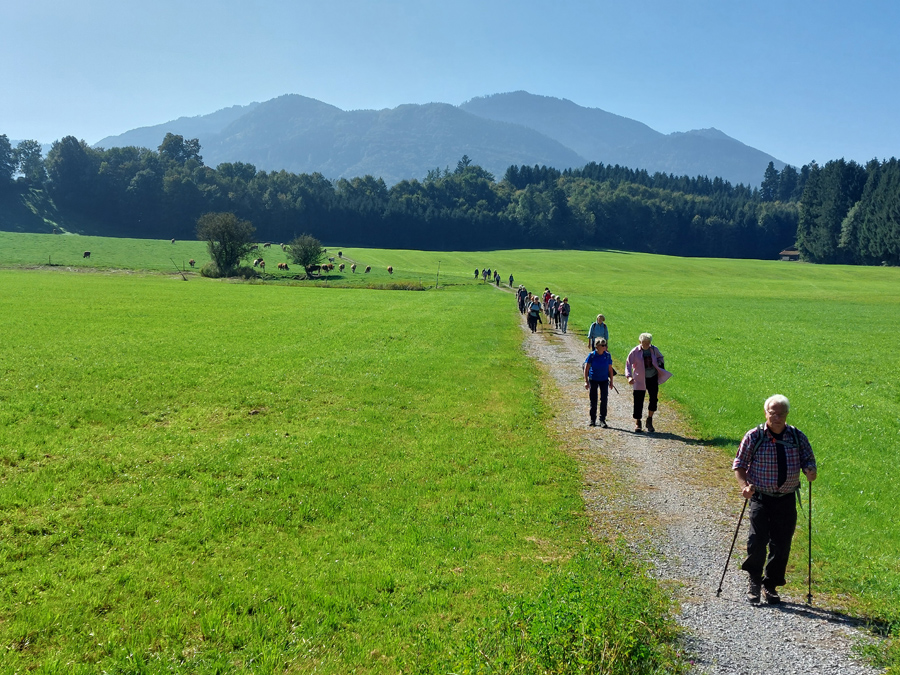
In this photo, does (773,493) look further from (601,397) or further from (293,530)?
(601,397)

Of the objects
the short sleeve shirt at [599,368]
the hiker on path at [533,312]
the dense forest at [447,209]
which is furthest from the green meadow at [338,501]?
the dense forest at [447,209]

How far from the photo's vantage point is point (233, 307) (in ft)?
141

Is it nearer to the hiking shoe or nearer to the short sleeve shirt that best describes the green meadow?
the hiking shoe

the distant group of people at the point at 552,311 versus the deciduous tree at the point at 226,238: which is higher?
the deciduous tree at the point at 226,238

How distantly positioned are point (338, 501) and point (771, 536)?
6486 mm

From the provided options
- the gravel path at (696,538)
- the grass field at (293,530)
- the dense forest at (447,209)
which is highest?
the dense forest at (447,209)

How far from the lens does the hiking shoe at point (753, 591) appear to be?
24.0 ft

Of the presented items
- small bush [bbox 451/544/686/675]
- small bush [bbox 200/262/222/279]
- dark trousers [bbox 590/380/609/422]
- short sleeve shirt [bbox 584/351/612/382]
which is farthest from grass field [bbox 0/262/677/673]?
small bush [bbox 200/262/222/279]

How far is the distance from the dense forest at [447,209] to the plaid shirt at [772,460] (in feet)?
465

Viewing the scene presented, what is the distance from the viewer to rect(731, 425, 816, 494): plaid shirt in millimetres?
7391

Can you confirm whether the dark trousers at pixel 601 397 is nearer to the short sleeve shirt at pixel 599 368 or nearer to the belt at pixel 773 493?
the short sleeve shirt at pixel 599 368

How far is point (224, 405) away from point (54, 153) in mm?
168282

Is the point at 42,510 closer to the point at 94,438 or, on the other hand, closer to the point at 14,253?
the point at 94,438

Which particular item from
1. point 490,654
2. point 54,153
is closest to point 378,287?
point 490,654
